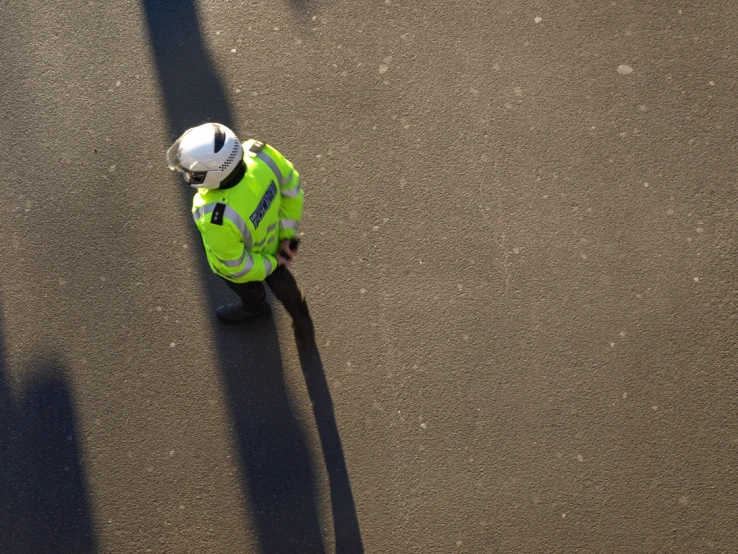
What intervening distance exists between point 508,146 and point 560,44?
3.51 feet

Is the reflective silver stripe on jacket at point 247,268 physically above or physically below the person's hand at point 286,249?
above

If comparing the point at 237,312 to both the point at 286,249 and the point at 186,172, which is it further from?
the point at 186,172

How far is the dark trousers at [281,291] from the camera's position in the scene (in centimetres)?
452

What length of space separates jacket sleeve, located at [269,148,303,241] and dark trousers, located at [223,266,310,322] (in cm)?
24

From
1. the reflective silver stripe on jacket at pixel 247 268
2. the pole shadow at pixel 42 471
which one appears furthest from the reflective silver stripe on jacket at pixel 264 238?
the pole shadow at pixel 42 471

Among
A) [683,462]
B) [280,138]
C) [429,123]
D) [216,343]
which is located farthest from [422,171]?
[683,462]

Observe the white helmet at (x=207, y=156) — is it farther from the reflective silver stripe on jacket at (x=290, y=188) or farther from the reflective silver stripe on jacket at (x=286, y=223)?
the reflective silver stripe on jacket at (x=286, y=223)

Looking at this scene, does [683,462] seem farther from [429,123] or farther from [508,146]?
[429,123]

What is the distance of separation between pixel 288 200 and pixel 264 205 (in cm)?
31

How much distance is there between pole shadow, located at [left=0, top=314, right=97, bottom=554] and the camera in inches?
181

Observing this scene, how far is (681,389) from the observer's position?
4699 mm

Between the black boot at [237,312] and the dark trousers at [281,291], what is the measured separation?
0.22 meters

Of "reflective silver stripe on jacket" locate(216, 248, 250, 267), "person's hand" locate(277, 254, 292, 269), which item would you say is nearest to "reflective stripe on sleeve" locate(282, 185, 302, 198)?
"person's hand" locate(277, 254, 292, 269)

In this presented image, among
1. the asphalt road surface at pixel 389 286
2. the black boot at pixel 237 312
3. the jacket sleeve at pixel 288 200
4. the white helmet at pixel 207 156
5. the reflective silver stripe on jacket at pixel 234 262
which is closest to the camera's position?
the white helmet at pixel 207 156
